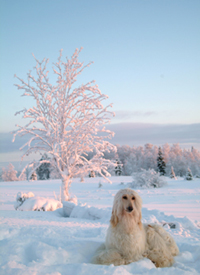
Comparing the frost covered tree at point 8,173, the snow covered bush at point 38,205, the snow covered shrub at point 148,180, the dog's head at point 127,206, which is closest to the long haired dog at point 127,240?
the dog's head at point 127,206

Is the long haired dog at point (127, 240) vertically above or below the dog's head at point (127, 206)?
below

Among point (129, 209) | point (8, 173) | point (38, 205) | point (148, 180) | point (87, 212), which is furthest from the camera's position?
point (8, 173)

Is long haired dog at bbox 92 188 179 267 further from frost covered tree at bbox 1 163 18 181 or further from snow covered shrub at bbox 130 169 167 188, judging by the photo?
frost covered tree at bbox 1 163 18 181

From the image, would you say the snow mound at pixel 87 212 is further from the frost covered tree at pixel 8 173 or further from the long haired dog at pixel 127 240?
the frost covered tree at pixel 8 173

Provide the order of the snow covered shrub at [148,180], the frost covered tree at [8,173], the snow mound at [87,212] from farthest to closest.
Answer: the frost covered tree at [8,173] → the snow covered shrub at [148,180] → the snow mound at [87,212]

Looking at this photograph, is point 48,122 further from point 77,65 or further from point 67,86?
point 77,65

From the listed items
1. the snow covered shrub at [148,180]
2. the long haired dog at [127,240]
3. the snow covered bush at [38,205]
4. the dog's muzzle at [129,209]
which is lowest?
the snow covered shrub at [148,180]

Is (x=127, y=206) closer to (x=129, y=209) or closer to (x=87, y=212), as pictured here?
(x=129, y=209)

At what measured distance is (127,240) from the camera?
302 centimetres

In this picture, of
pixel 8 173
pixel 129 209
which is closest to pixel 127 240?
pixel 129 209

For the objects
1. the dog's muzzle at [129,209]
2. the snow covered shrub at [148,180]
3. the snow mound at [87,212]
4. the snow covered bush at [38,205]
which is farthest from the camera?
the snow covered shrub at [148,180]

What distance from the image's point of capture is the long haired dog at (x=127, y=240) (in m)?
2.97

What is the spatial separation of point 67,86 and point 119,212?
981 centimetres

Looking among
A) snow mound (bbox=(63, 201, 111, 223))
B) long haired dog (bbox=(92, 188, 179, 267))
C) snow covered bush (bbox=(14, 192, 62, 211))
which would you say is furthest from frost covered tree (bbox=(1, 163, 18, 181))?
long haired dog (bbox=(92, 188, 179, 267))
